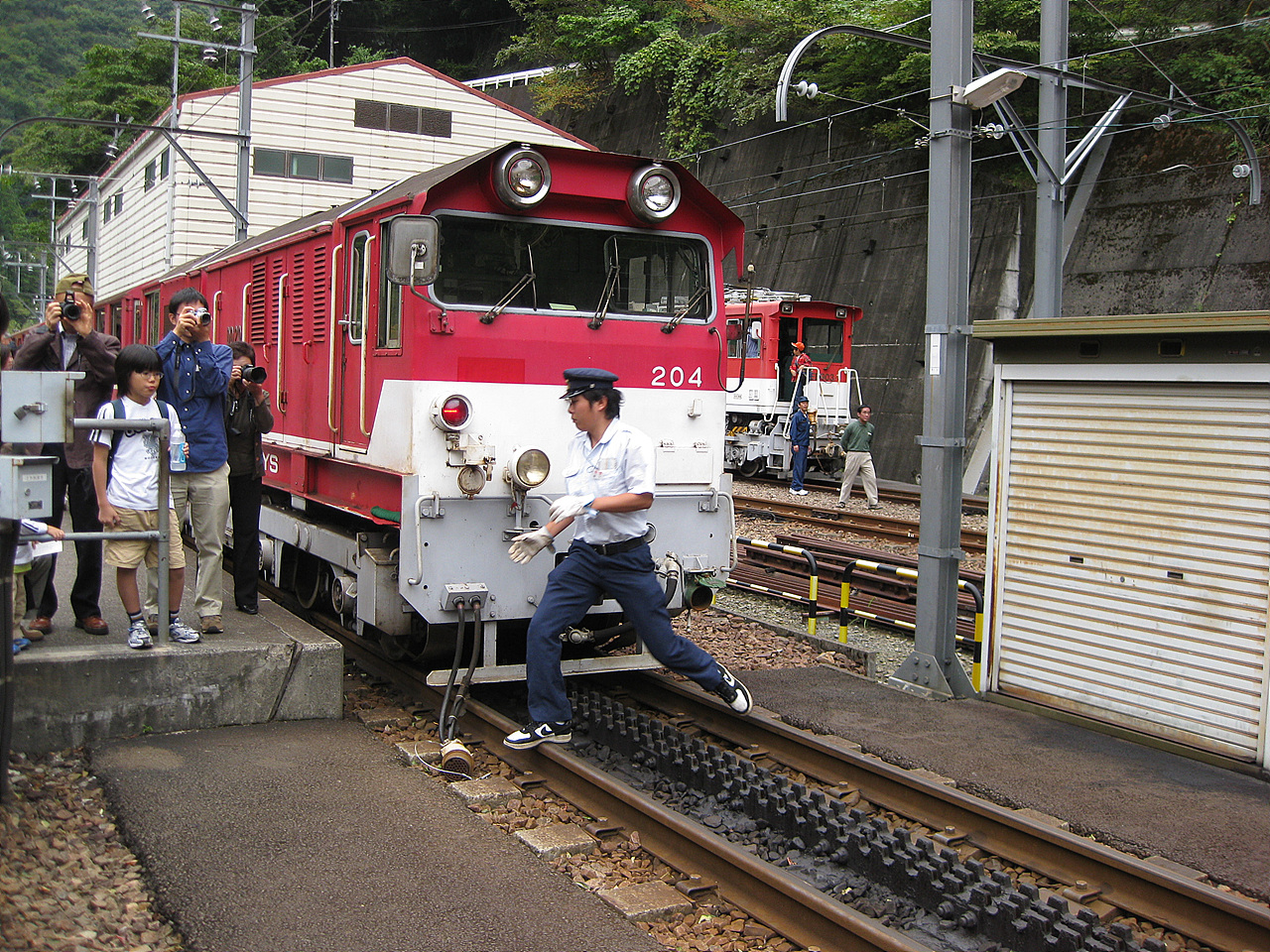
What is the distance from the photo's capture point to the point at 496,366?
6.67 meters

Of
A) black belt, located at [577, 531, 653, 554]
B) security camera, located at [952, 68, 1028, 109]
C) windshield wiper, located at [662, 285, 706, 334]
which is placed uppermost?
security camera, located at [952, 68, 1028, 109]

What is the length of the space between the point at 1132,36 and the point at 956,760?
66.1 ft

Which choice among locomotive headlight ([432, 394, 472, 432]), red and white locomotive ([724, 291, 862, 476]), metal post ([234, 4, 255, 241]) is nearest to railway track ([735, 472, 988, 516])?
red and white locomotive ([724, 291, 862, 476])

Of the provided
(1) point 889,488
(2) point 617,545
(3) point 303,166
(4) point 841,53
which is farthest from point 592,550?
(3) point 303,166

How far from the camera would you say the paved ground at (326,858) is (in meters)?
4.04

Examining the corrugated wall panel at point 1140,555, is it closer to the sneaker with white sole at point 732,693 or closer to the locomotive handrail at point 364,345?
the sneaker with white sole at point 732,693

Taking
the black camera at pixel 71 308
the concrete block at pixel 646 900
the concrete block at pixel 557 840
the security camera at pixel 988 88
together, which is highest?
the security camera at pixel 988 88

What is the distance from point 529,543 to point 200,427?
243 centimetres

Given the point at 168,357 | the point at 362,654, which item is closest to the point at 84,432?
the point at 168,357

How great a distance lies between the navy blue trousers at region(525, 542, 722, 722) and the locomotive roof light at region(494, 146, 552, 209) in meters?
2.12

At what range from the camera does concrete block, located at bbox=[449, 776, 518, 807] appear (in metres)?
5.52

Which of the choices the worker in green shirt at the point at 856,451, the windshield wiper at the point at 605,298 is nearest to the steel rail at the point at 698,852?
the windshield wiper at the point at 605,298

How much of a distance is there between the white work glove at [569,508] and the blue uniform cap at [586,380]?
58cm

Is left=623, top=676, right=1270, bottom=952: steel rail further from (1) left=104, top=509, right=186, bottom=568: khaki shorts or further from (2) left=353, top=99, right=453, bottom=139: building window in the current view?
(2) left=353, top=99, right=453, bottom=139: building window
